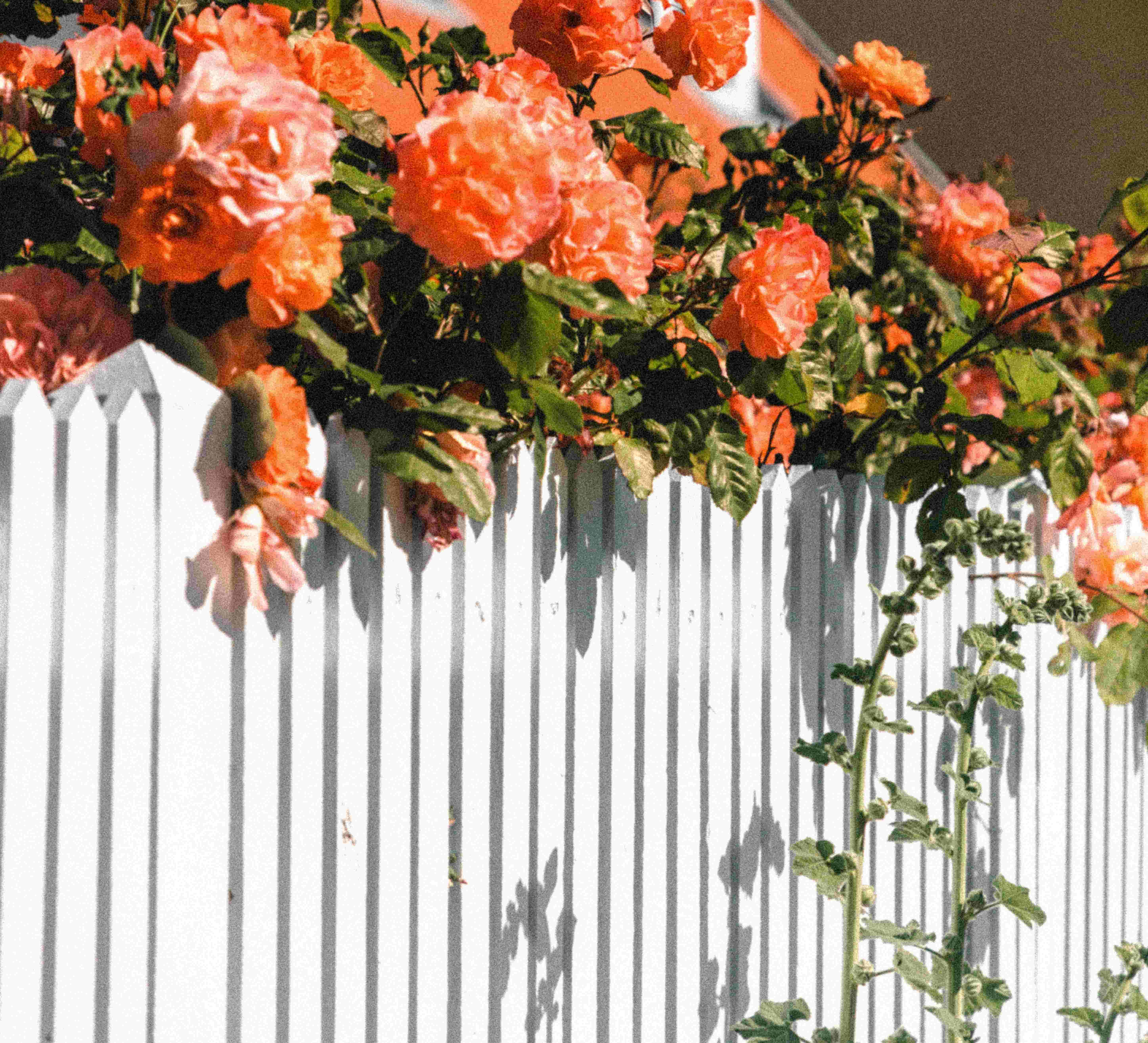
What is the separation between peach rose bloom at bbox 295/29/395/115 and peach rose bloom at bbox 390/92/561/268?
0.32 m

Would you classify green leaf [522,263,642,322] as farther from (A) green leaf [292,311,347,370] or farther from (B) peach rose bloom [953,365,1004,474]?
(B) peach rose bloom [953,365,1004,474]

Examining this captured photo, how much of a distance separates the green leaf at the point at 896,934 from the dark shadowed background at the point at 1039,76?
4527mm

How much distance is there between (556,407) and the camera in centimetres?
128

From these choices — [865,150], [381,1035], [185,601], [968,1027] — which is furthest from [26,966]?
[865,150]

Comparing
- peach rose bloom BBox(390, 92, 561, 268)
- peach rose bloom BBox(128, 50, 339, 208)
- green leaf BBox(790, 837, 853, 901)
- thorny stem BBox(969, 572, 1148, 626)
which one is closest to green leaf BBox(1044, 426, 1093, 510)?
thorny stem BBox(969, 572, 1148, 626)

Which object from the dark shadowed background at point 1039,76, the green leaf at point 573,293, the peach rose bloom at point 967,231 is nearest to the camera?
the green leaf at point 573,293

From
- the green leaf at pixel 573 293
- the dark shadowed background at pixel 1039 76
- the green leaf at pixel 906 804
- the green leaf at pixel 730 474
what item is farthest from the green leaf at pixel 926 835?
the dark shadowed background at pixel 1039 76

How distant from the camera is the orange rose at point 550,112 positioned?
1.18 meters

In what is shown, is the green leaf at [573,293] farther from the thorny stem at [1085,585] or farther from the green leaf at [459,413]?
the thorny stem at [1085,585]

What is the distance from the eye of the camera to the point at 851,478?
6.54 feet

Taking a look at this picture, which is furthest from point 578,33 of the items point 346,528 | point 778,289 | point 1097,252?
point 1097,252

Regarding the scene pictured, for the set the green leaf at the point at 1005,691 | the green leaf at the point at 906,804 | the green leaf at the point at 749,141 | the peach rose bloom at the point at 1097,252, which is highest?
the peach rose bloom at the point at 1097,252

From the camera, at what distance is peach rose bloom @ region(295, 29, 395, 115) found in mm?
1347

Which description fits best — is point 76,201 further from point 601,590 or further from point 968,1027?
point 968,1027
